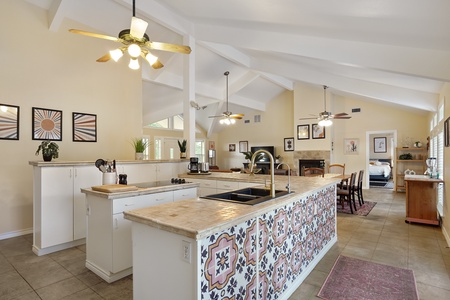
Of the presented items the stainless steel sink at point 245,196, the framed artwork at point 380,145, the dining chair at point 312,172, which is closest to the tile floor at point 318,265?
the stainless steel sink at point 245,196

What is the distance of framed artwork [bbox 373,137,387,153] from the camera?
11.1 m

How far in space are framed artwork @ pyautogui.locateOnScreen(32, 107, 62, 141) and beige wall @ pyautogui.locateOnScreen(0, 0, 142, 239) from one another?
0.23 feet

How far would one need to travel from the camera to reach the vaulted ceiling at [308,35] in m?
2.29

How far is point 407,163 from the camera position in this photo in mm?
7504

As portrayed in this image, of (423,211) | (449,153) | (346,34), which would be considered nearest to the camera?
(346,34)

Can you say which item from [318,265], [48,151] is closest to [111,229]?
[48,151]

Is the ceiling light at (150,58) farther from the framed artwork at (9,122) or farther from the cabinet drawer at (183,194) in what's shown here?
the framed artwork at (9,122)

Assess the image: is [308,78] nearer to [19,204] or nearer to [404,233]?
Answer: [404,233]

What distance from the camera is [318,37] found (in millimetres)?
3441

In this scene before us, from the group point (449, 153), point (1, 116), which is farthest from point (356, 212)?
point (1, 116)

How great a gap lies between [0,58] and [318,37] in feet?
15.5

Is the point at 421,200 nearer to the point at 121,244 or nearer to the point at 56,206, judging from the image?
the point at 121,244

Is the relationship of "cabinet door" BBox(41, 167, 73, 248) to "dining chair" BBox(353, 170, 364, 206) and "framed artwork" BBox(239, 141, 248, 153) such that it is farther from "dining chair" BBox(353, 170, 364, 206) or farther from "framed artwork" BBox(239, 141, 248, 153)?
"framed artwork" BBox(239, 141, 248, 153)

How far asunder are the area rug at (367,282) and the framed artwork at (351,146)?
6.44m
